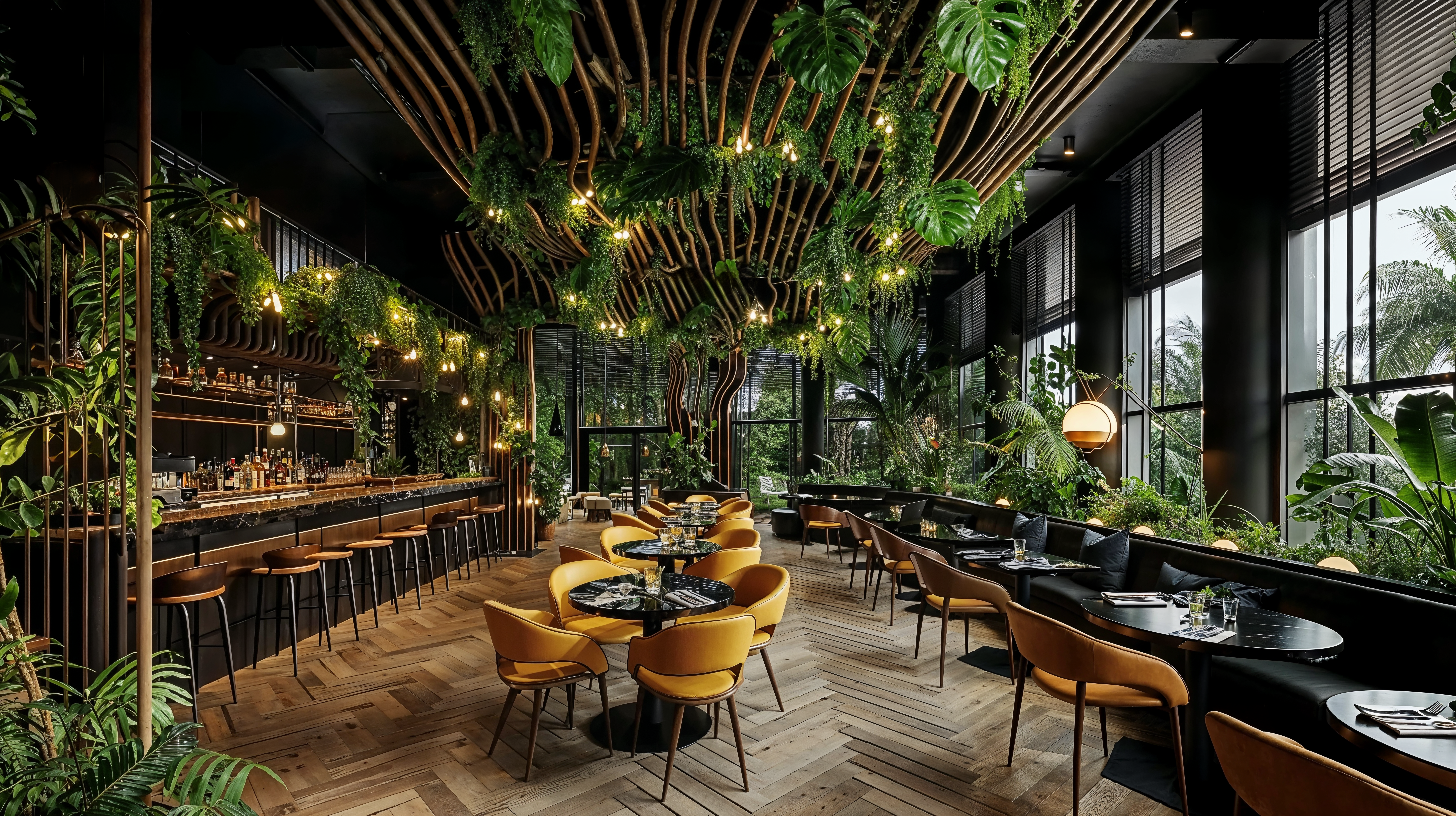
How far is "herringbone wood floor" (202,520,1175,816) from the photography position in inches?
121

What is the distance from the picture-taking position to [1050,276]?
33.5ft

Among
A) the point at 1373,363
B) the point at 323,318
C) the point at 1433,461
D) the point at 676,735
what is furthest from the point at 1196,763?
the point at 323,318

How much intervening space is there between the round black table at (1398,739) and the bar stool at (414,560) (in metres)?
6.52

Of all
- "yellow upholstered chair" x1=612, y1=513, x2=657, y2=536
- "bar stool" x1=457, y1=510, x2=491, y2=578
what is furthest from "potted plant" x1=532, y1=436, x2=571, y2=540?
"yellow upholstered chair" x1=612, y1=513, x2=657, y2=536

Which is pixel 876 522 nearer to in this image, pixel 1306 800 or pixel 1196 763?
pixel 1196 763

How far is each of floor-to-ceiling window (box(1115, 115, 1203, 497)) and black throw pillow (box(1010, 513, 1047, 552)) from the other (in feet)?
5.42

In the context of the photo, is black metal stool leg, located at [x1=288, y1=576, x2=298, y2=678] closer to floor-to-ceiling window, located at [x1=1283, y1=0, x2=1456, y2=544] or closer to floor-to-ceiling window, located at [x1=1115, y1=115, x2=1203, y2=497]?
floor-to-ceiling window, located at [x1=1283, y1=0, x2=1456, y2=544]

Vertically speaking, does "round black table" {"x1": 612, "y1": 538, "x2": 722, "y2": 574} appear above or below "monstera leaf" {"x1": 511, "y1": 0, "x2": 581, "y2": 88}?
below

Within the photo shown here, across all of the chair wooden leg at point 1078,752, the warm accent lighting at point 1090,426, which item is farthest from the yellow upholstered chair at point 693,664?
the warm accent lighting at point 1090,426

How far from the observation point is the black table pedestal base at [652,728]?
3.63 metres

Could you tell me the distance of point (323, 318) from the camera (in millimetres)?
7039

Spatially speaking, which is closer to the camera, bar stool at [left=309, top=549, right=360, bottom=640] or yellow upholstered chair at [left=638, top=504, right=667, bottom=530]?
bar stool at [left=309, top=549, right=360, bottom=640]

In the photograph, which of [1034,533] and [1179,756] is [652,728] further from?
[1034,533]

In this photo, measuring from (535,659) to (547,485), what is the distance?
7677 mm
